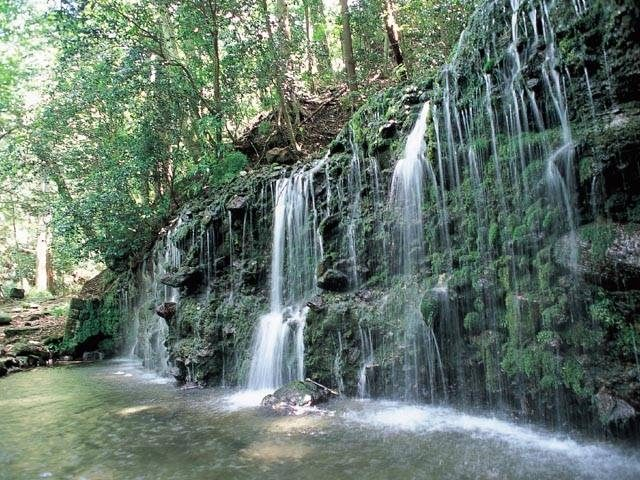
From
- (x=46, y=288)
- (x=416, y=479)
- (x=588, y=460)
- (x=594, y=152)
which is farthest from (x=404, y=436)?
(x=46, y=288)

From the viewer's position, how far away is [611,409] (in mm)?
5105

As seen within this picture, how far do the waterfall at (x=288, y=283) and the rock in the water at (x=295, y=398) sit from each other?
32.3 inches

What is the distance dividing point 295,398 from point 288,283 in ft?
10.8

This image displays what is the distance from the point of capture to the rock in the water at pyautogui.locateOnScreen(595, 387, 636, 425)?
500 centimetres

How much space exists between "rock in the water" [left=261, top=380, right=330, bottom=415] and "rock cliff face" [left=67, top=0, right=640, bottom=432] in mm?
548

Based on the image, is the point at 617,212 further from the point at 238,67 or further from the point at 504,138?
the point at 238,67

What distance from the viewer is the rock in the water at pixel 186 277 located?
11.6 m

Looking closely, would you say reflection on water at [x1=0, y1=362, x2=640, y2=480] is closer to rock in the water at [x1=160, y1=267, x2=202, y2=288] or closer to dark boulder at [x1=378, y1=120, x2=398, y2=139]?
rock in the water at [x1=160, y1=267, x2=202, y2=288]

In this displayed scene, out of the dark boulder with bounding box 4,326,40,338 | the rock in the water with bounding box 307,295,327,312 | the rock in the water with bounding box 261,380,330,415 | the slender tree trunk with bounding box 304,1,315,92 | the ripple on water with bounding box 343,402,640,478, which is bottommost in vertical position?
the ripple on water with bounding box 343,402,640,478

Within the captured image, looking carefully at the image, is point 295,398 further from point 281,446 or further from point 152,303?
point 152,303

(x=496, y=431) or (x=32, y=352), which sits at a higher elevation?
(x=32, y=352)

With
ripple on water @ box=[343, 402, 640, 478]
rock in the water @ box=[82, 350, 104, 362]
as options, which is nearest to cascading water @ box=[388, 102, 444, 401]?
ripple on water @ box=[343, 402, 640, 478]

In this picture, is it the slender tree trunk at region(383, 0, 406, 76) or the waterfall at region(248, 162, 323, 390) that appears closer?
the waterfall at region(248, 162, 323, 390)

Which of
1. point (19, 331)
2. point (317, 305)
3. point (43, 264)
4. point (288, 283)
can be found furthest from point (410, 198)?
point (43, 264)
